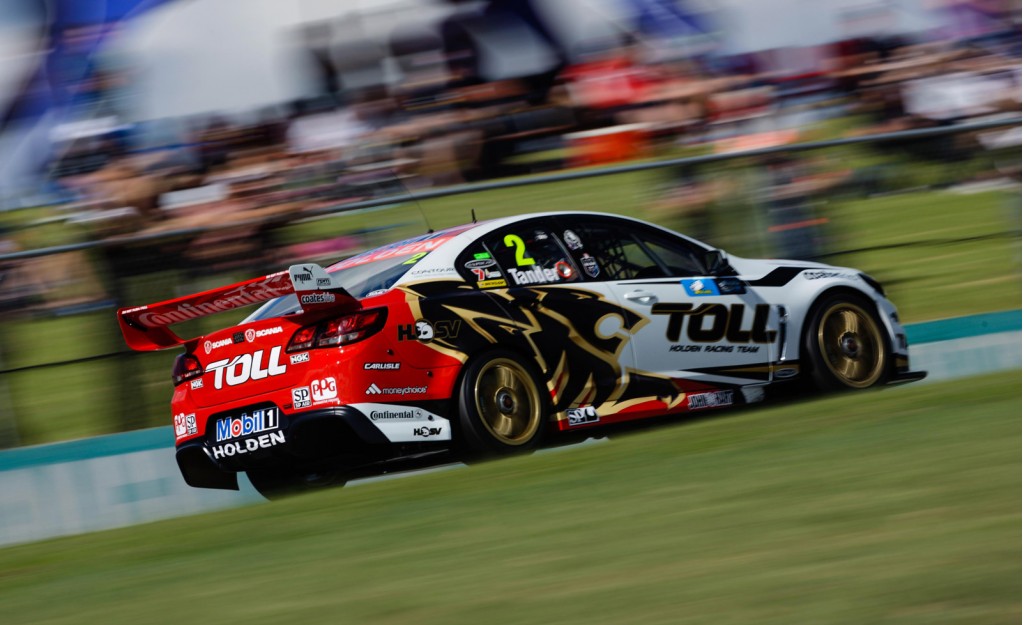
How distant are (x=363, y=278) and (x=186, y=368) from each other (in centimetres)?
105

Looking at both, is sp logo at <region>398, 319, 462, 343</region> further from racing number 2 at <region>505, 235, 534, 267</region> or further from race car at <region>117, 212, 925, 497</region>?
racing number 2 at <region>505, 235, 534, 267</region>

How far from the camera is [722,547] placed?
4.61 metres

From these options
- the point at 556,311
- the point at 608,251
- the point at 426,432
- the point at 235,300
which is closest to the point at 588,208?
the point at 608,251

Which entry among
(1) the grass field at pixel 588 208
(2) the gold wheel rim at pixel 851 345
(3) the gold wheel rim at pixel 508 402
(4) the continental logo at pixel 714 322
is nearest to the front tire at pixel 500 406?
(3) the gold wheel rim at pixel 508 402

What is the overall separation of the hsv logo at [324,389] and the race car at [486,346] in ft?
0.04

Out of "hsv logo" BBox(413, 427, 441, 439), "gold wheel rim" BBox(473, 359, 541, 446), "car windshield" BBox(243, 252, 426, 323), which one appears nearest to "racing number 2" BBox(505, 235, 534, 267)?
"car windshield" BBox(243, 252, 426, 323)

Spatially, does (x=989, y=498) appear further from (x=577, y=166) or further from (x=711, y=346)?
(x=577, y=166)

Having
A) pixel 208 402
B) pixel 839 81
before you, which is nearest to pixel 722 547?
pixel 208 402

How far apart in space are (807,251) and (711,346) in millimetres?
2575

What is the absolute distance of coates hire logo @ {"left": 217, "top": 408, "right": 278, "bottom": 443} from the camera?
282 inches

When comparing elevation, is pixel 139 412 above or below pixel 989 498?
above

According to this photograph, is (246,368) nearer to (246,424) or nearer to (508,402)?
(246,424)

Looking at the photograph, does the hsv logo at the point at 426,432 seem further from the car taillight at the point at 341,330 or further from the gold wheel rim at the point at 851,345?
the gold wheel rim at the point at 851,345

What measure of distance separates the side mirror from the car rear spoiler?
2.50m
